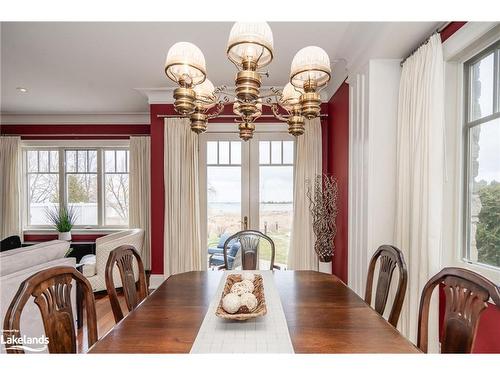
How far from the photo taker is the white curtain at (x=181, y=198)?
3660 millimetres

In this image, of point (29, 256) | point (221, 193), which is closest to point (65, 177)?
point (221, 193)

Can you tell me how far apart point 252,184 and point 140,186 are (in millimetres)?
2183

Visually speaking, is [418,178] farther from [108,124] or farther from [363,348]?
[108,124]

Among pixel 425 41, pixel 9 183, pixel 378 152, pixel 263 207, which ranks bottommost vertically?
pixel 263 207

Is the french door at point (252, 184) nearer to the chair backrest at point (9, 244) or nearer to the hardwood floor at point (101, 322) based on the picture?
the hardwood floor at point (101, 322)

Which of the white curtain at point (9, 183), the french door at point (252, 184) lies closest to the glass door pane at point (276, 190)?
the french door at point (252, 184)

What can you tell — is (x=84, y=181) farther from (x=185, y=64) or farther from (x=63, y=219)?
(x=185, y=64)

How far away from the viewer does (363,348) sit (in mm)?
985

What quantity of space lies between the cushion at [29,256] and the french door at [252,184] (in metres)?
1.81

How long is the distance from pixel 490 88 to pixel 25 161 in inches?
258

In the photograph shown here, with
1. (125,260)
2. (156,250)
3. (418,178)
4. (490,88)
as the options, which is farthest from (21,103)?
(490,88)

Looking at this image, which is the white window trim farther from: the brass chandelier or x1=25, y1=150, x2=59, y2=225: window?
x1=25, y1=150, x2=59, y2=225: window

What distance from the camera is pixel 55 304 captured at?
111 centimetres

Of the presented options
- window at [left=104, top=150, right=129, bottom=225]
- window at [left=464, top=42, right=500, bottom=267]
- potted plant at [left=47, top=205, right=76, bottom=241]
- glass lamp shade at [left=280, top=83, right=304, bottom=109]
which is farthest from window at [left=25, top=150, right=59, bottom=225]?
window at [left=464, top=42, right=500, bottom=267]
